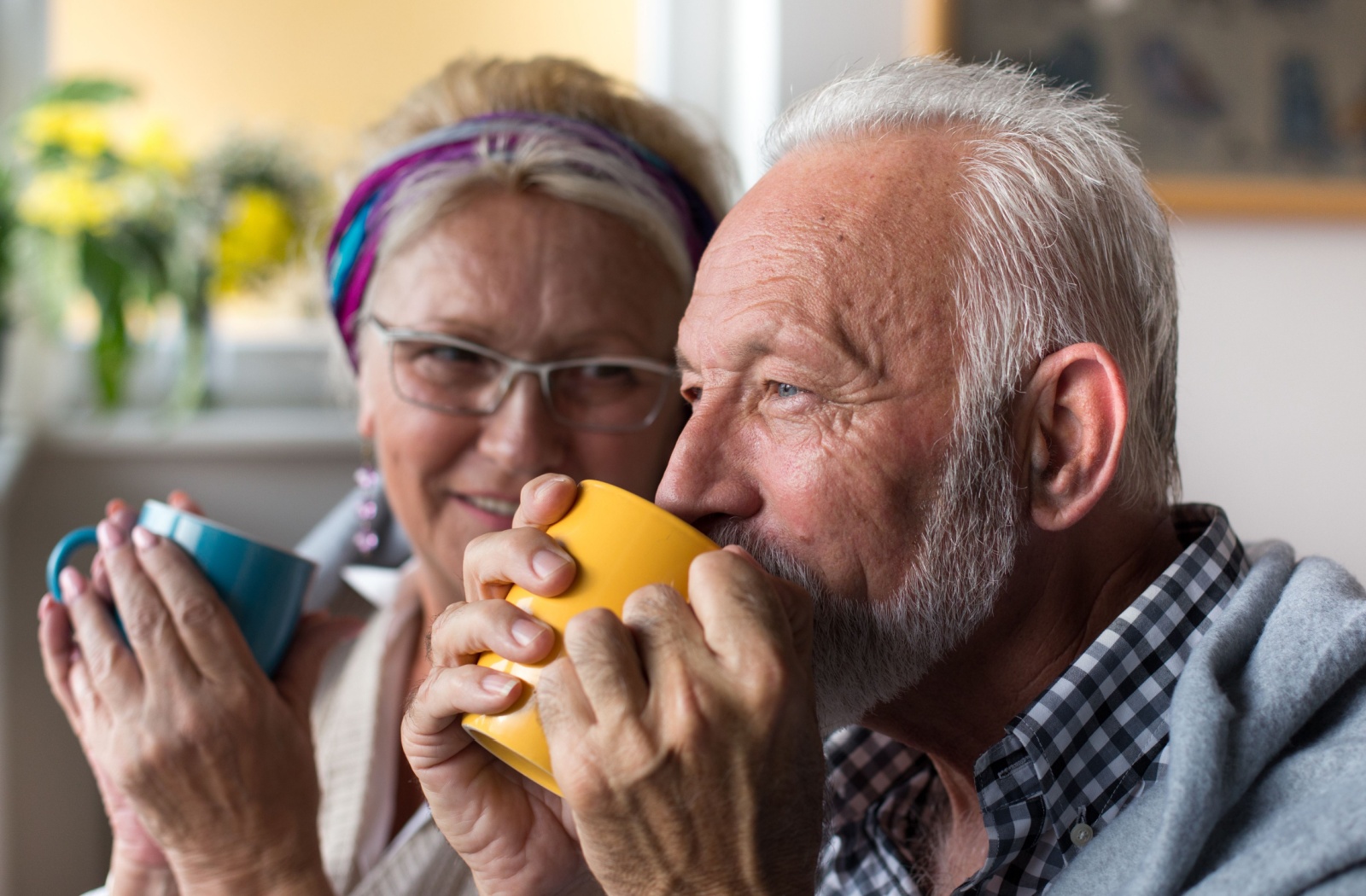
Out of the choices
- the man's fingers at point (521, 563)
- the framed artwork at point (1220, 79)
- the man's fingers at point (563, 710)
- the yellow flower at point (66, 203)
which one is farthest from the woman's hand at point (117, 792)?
the framed artwork at point (1220, 79)

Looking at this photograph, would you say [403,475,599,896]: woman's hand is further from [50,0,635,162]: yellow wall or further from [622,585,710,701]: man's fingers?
[50,0,635,162]: yellow wall

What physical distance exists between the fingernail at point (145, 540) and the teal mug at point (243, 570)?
0.04ft

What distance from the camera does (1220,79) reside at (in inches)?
71.4

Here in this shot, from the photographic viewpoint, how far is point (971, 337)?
0.78m

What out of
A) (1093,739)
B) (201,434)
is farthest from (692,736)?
(201,434)

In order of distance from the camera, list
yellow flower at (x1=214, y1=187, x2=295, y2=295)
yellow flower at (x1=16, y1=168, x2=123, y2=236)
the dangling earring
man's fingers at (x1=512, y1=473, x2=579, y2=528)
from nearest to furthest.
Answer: man's fingers at (x1=512, y1=473, x2=579, y2=528) < the dangling earring < yellow flower at (x1=16, y1=168, x2=123, y2=236) < yellow flower at (x1=214, y1=187, x2=295, y2=295)

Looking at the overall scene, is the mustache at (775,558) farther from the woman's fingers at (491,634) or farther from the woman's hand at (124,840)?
the woman's hand at (124,840)

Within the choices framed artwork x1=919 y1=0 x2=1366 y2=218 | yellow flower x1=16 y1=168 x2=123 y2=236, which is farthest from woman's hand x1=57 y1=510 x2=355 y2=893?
framed artwork x1=919 y1=0 x2=1366 y2=218

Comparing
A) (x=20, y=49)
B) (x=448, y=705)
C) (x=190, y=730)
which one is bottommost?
(x=190, y=730)

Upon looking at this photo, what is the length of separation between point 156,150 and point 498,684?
1.81 meters

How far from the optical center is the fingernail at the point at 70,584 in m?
1.10

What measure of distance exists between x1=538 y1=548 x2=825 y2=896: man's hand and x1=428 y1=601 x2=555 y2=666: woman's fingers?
0.09 ft

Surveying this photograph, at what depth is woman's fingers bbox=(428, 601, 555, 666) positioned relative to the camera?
0.68m

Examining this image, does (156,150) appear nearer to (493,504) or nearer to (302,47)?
(302,47)
